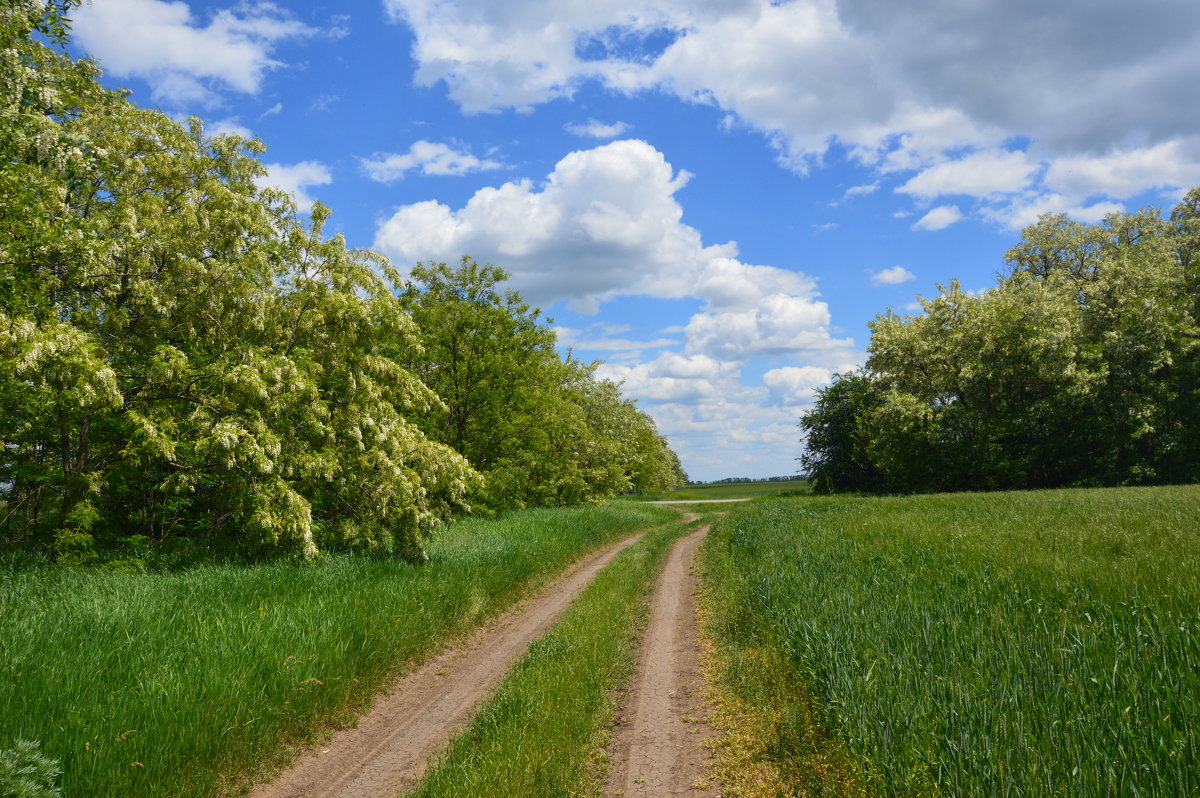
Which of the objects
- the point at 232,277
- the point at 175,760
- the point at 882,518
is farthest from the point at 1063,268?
the point at 175,760

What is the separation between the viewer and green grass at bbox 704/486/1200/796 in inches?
155

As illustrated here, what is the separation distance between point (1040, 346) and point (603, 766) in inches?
1494

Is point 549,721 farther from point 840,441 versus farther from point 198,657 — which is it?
point 840,441

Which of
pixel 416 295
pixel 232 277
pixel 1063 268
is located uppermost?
pixel 1063 268

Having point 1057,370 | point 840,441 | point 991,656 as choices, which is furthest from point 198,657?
point 840,441

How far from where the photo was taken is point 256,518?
1050 centimetres

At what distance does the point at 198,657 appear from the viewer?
6.98m

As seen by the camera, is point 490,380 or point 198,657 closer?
point 198,657

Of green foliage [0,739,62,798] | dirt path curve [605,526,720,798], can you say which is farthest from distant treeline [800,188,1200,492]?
green foliage [0,739,62,798]

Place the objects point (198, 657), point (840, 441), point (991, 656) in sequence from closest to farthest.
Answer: point (991, 656), point (198, 657), point (840, 441)

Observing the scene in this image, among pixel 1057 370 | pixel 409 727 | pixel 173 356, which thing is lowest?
pixel 409 727

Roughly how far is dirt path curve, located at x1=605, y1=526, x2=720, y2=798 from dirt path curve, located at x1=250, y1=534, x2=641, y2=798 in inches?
79.8

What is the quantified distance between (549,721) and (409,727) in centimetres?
202

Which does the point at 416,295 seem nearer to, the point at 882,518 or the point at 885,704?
the point at 882,518
